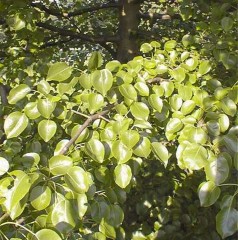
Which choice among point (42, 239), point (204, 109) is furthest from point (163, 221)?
point (42, 239)

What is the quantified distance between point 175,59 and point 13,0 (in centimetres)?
99

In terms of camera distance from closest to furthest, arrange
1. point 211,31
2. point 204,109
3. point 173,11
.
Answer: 1. point 204,109
2. point 211,31
3. point 173,11

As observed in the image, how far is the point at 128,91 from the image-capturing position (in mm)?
1164

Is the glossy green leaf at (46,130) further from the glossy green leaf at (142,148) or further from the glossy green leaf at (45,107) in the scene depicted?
the glossy green leaf at (142,148)

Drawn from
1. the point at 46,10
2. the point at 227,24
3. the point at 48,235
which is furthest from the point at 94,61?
the point at 46,10

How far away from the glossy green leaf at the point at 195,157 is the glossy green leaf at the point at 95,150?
0.64 feet

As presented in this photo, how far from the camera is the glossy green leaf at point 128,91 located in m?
1.15

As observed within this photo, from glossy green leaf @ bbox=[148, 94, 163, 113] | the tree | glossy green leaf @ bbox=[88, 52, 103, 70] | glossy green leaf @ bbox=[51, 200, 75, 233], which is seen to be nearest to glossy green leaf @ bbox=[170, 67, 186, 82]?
the tree

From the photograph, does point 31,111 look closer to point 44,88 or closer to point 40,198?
point 44,88

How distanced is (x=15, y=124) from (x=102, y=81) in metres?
0.24

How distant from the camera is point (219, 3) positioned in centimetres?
202

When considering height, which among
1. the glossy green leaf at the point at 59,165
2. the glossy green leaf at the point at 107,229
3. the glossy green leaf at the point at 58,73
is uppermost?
the glossy green leaf at the point at 58,73

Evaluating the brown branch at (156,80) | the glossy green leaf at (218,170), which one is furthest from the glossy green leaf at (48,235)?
the brown branch at (156,80)

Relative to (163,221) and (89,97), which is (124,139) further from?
(163,221)
